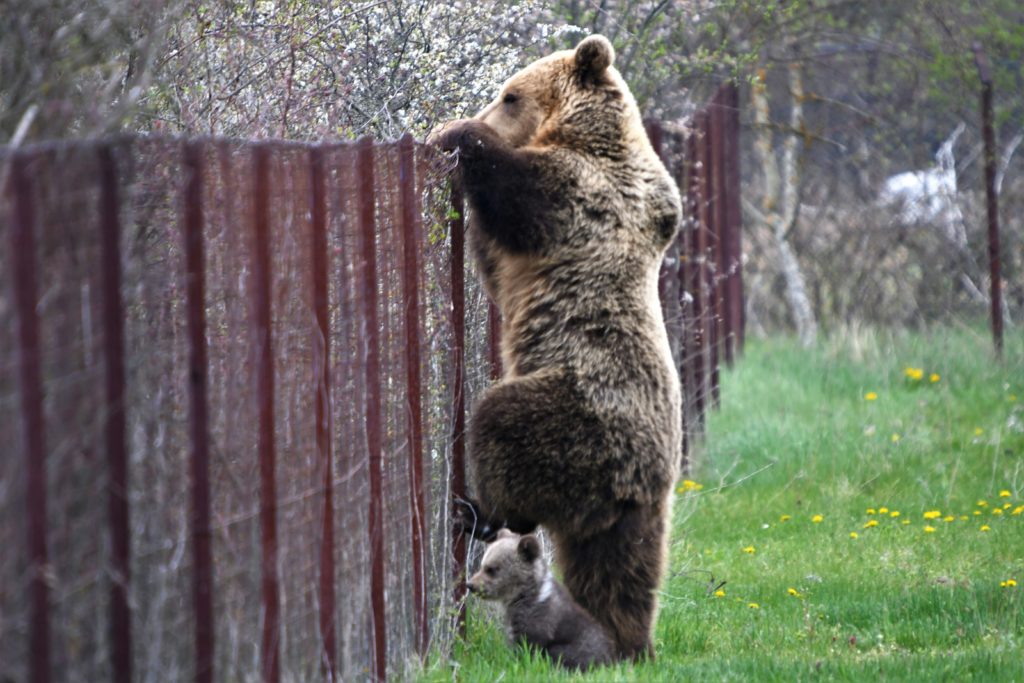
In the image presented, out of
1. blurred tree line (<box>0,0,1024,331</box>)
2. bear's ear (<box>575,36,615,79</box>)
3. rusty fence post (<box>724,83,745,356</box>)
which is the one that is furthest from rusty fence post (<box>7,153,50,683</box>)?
rusty fence post (<box>724,83,745,356</box>)

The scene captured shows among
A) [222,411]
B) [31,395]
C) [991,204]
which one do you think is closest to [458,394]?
[222,411]

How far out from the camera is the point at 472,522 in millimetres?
5621

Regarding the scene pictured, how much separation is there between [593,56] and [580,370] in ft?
4.86

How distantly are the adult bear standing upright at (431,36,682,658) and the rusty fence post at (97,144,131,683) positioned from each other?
7.65ft

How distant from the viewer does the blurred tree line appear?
13.5ft

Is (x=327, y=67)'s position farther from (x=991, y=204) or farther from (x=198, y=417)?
(x=991, y=204)

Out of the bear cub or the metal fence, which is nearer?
the metal fence

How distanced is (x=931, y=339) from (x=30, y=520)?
12.6 m

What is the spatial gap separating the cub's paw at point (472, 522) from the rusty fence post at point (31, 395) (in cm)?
293

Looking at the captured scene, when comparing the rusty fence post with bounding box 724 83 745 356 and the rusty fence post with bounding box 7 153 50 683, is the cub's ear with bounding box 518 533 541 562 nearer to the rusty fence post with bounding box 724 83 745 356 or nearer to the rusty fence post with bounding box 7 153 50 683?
the rusty fence post with bounding box 7 153 50 683

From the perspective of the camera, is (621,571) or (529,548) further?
(621,571)

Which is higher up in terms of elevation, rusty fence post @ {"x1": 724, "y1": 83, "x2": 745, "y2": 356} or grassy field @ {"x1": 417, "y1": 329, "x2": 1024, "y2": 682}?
rusty fence post @ {"x1": 724, "y1": 83, "x2": 745, "y2": 356}

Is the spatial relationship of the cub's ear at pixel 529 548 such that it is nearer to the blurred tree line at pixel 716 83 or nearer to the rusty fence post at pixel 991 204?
the blurred tree line at pixel 716 83

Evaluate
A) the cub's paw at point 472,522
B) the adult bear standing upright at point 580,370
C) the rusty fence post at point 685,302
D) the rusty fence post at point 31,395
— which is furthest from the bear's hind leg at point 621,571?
the rusty fence post at point 685,302
